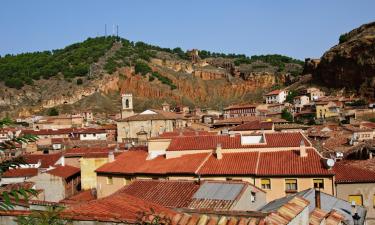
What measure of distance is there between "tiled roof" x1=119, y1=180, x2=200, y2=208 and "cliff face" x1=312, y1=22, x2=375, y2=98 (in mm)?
78370

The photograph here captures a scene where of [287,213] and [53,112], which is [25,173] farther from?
[53,112]

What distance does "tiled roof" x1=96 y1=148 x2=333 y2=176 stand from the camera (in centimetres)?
2411

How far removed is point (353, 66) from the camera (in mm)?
98500

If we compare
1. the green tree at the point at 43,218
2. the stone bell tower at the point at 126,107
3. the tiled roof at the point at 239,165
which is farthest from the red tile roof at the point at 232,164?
the stone bell tower at the point at 126,107

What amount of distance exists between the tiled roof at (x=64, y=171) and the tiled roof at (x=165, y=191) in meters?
13.9

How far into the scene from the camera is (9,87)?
128m

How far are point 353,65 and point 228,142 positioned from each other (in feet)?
258

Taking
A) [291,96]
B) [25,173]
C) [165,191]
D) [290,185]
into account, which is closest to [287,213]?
[165,191]

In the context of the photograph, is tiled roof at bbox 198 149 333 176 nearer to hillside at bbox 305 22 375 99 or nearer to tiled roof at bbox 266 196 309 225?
tiled roof at bbox 266 196 309 225

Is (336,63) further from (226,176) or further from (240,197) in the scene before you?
(240,197)

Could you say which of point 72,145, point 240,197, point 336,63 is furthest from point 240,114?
point 240,197

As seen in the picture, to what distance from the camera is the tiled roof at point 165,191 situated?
1720 centimetres

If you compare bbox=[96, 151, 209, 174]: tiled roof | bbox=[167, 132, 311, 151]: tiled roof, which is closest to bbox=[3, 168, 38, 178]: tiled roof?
bbox=[96, 151, 209, 174]: tiled roof

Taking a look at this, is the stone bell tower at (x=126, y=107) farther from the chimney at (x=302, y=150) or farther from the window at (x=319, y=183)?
the window at (x=319, y=183)
